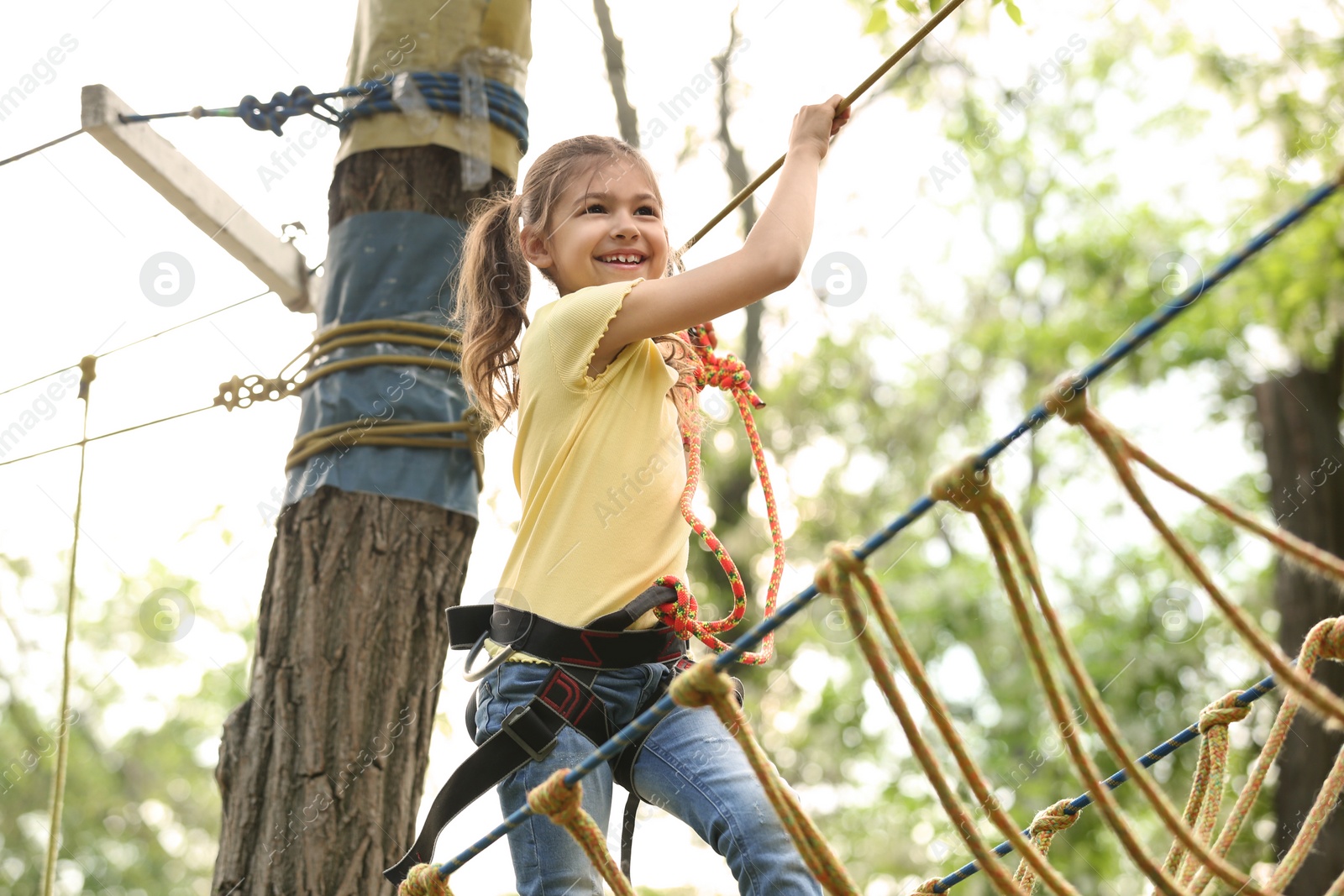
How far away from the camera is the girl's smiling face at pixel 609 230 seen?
1.90 meters

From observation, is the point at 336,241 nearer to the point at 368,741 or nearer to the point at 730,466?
the point at 368,741

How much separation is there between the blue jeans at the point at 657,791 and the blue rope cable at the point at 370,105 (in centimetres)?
122

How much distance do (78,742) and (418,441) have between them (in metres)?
11.2

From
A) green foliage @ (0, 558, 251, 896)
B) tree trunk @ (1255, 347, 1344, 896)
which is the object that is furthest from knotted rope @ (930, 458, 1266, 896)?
green foliage @ (0, 558, 251, 896)

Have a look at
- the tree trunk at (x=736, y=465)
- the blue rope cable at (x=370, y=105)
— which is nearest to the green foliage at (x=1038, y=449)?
the tree trunk at (x=736, y=465)

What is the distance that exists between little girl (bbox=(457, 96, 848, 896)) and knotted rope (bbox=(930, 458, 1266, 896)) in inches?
17.3

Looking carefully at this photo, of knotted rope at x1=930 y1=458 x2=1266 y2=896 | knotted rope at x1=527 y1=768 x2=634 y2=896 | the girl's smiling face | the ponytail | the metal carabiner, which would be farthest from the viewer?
the ponytail

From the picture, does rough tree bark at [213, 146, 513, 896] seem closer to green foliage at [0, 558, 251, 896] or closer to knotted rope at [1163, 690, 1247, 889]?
knotted rope at [1163, 690, 1247, 889]

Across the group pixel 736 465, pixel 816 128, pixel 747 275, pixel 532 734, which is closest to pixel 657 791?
pixel 532 734

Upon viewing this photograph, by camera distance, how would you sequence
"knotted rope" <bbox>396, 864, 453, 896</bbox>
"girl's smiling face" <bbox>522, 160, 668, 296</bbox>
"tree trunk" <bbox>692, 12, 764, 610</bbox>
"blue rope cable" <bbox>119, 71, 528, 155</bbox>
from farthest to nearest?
"tree trunk" <bbox>692, 12, 764, 610</bbox> → "blue rope cable" <bbox>119, 71, 528, 155</bbox> → "girl's smiling face" <bbox>522, 160, 668, 296</bbox> → "knotted rope" <bbox>396, 864, 453, 896</bbox>

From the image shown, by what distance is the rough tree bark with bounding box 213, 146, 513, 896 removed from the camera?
2.08 m

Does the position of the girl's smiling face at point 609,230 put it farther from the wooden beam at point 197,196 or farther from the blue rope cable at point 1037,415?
the wooden beam at point 197,196

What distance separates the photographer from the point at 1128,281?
905 centimetres

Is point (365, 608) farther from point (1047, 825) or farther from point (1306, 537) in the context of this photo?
point (1306, 537)
